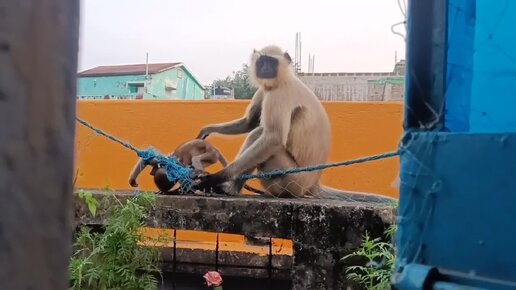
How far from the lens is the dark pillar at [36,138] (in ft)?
1.76

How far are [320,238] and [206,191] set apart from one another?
1231 mm

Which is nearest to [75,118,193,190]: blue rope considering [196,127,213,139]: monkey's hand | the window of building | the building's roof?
[196,127,213,139]: monkey's hand

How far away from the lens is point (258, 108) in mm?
5410

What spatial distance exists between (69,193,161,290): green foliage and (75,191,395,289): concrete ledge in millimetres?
391

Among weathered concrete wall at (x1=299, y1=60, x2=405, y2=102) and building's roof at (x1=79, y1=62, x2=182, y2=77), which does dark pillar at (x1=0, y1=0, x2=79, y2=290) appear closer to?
weathered concrete wall at (x1=299, y1=60, x2=405, y2=102)

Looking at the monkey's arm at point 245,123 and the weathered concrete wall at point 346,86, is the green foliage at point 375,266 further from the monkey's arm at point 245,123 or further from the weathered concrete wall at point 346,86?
the weathered concrete wall at point 346,86

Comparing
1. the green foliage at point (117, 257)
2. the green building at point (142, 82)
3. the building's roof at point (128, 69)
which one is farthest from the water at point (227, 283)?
the building's roof at point (128, 69)

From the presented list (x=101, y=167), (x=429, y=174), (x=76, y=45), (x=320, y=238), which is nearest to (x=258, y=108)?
(x=101, y=167)

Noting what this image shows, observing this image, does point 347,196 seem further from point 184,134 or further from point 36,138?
point 36,138

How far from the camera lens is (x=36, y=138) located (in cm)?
56

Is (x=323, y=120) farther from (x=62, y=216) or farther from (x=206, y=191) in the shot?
(x=62, y=216)

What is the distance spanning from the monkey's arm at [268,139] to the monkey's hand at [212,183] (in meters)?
0.08

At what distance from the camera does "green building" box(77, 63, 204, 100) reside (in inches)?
464

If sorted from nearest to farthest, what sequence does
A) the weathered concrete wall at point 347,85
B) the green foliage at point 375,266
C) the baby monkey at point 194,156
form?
the green foliage at point 375,266 < the baby monkey at point 194,156 < the weathered concrete wall at point 347,85
